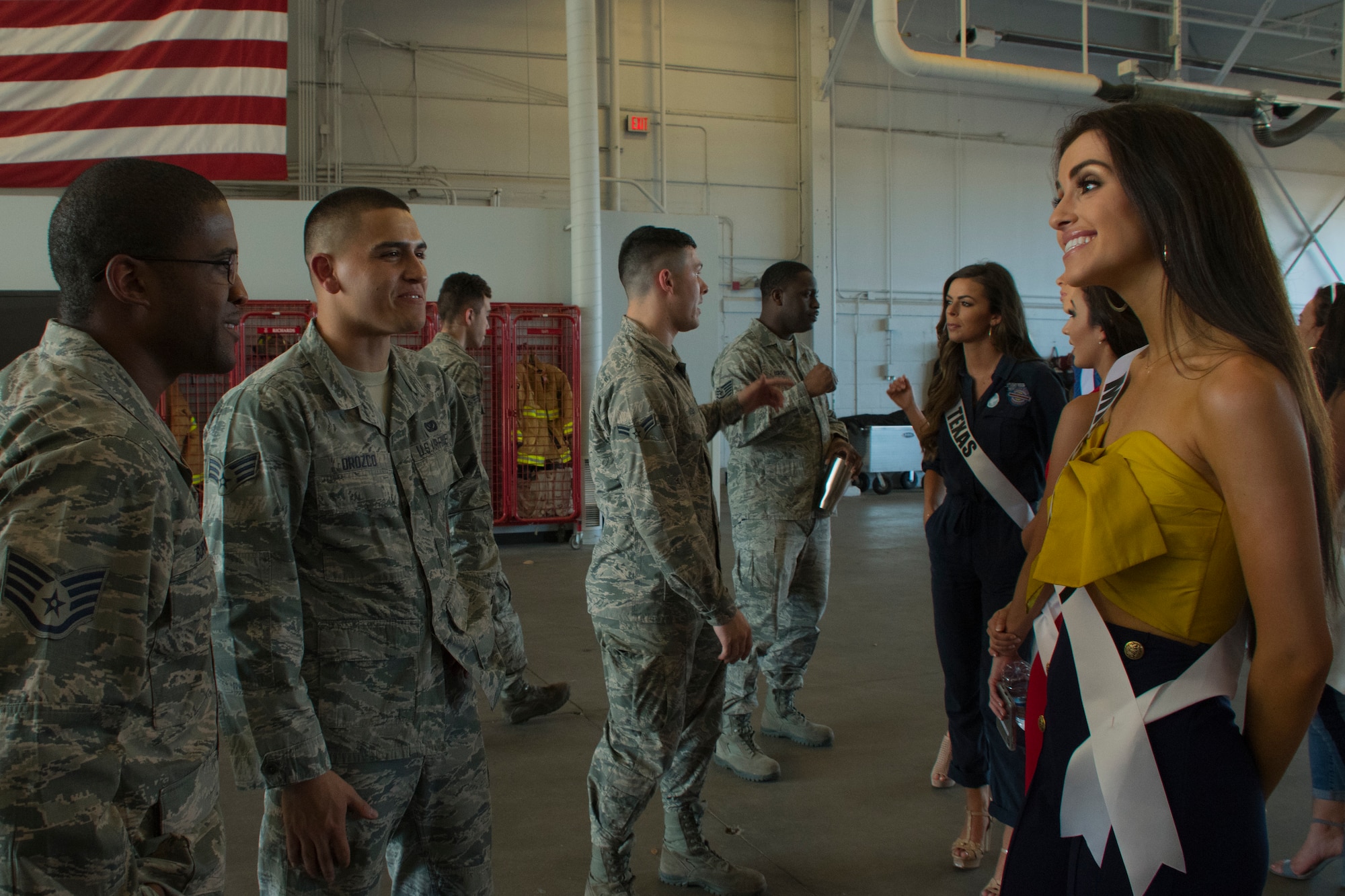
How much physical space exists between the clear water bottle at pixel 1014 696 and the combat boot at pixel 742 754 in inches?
47.3

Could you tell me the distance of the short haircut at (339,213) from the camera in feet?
6.15

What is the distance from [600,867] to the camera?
2363 mm

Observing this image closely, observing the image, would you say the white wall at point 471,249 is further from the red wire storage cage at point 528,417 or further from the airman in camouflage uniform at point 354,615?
the airman in camouflage uniform at point 354,615

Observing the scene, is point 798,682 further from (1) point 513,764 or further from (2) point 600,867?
(2) point 600,867

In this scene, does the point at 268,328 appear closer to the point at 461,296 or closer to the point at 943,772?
the point at 461,296

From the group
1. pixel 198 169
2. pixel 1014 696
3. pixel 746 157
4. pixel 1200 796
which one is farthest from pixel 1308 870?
pixel 746 157

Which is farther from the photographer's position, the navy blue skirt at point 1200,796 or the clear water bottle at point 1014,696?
the clear water bottle at point 1014,696

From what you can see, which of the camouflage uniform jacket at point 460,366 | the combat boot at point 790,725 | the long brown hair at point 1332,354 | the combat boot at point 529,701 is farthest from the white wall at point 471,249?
the long brown hair at point 1332,354

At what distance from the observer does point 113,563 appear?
993 mm

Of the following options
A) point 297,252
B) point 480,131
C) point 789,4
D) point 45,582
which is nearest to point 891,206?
point 789,4

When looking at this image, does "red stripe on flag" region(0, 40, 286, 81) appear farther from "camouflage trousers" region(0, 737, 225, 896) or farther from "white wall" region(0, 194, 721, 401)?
"camouflage trousers" region(0, 737, 225, 896)

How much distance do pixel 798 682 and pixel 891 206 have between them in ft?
32.9

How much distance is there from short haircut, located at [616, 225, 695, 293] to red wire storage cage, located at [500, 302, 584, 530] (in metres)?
5.56

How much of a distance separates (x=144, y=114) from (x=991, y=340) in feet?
24.0
